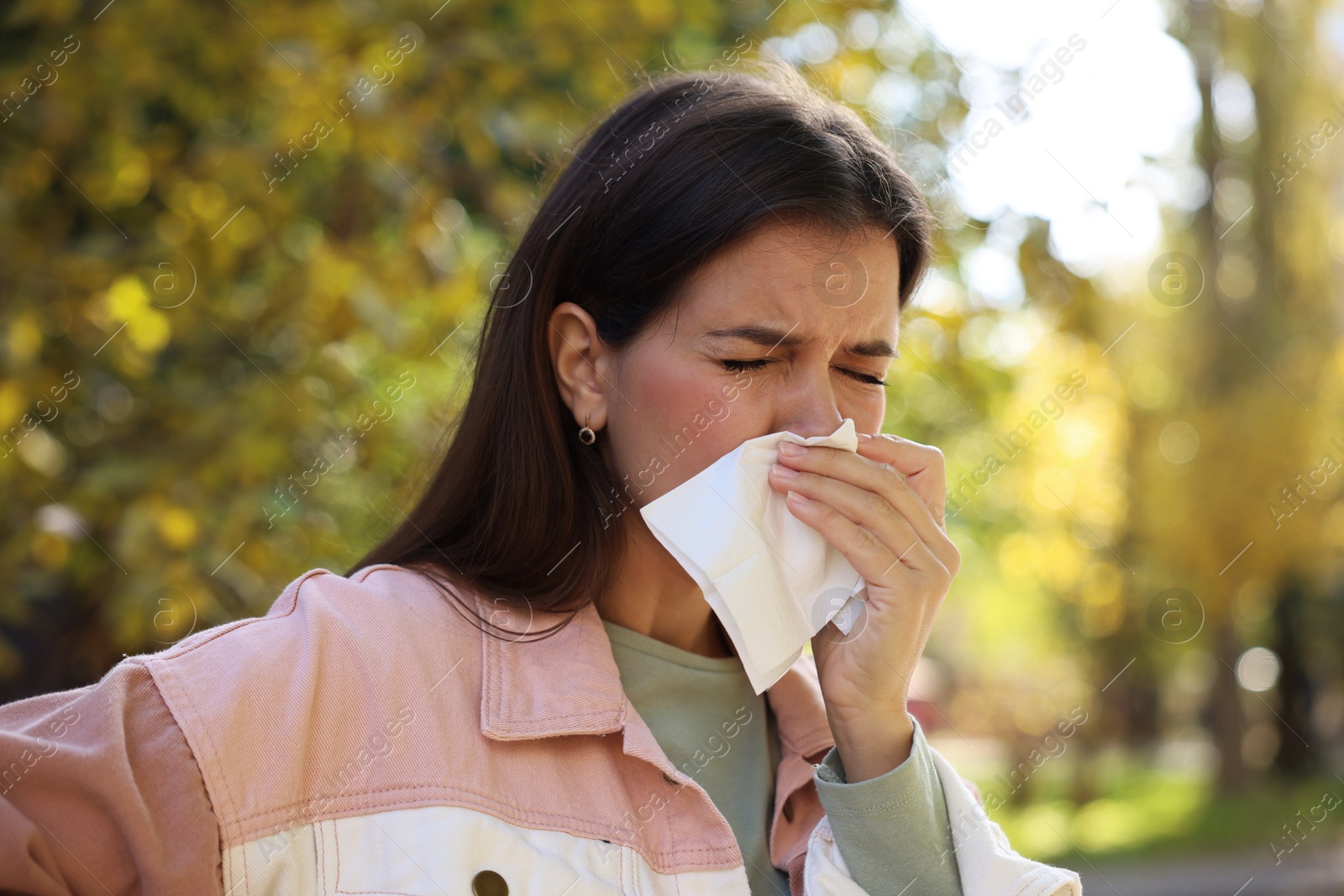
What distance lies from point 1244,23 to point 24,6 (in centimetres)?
1346

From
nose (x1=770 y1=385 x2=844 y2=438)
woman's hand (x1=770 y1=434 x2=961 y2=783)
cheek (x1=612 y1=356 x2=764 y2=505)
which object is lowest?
woman's hand (x1=770 y1=434 x2=961 y2=783)

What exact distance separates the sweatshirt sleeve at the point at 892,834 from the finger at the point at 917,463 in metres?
0.46

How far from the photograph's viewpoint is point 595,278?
210 cm

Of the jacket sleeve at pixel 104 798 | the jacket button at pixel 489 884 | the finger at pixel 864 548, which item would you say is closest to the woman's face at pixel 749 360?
the finger at pixel 864 548

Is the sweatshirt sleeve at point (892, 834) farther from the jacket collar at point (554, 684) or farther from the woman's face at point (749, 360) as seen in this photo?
the woman's face at point (749, 360)

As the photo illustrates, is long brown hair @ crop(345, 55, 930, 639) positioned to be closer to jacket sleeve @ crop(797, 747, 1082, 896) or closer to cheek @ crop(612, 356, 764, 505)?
cheek @ crop(612, 356, 764, 505)

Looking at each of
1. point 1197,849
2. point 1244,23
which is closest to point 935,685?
point 1197,849

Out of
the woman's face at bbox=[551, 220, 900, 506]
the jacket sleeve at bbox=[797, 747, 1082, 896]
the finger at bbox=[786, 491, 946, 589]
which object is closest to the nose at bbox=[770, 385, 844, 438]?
the woman's face at bbox=[551, 220, 900, 506]

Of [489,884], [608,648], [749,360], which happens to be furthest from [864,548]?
[489,884]

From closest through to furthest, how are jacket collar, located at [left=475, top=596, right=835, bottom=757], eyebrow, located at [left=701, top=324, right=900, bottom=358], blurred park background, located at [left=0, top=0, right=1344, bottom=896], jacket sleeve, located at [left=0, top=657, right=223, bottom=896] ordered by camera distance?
jacket sleeve, located at [left=0, top=657, right=223, bottom=896], jacket collar, located at [left=475, top=596, right=835, bottom=757], eyebrow, located at [left=701, top=324, right=900, bottom=358], blurred park background, located at [left=0, top=0, right=1344, bottom=896]

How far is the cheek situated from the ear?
8 centimetres

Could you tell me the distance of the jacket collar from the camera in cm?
174

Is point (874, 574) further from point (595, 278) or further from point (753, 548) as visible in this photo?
point (595, 278)

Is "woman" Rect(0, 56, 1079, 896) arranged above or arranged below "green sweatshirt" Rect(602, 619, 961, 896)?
above
